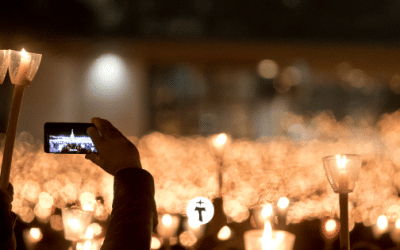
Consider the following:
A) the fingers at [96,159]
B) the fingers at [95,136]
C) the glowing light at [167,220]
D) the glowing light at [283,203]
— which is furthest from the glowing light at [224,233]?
the fingers at [95,136]

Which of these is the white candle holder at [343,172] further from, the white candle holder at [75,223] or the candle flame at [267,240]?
the white candle holder at [75,223]

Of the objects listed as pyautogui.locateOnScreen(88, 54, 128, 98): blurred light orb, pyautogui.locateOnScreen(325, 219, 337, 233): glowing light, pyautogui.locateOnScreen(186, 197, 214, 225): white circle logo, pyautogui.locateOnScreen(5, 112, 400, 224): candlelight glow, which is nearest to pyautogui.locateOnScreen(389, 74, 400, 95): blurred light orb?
pyautogui.locateOnScreen(5, 112, 400, 224): candlelight glow

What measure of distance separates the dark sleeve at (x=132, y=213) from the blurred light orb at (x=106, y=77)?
8.50m

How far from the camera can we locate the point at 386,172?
21.1 ft

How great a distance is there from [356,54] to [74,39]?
17.9 feet

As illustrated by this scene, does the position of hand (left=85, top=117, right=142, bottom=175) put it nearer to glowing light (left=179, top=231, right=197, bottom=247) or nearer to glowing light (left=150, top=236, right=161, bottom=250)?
glowing light (left=179, top=231, right=197, bottom=247)

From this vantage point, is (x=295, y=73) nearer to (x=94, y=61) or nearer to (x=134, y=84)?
(x=134, y=84)

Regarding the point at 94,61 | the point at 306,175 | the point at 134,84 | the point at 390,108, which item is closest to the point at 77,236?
the point at 306,175

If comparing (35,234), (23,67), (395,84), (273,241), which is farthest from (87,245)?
(395,84)

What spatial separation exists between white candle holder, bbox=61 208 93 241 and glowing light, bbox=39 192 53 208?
7.96 feet

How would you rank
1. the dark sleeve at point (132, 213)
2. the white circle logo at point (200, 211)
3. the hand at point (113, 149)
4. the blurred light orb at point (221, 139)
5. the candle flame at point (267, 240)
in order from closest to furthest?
the dark sleeve at point (132, 213)
the hand at point (113, 149)
the candle flame at point (267, 240)
the white circle logo at point (200, 211)
the blurred light orb at point (221, 139)

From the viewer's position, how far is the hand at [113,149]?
0.87m

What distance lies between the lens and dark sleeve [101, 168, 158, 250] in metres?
0.73

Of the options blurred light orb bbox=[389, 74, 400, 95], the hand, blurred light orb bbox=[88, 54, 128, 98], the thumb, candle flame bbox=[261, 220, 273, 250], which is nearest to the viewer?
the hand
